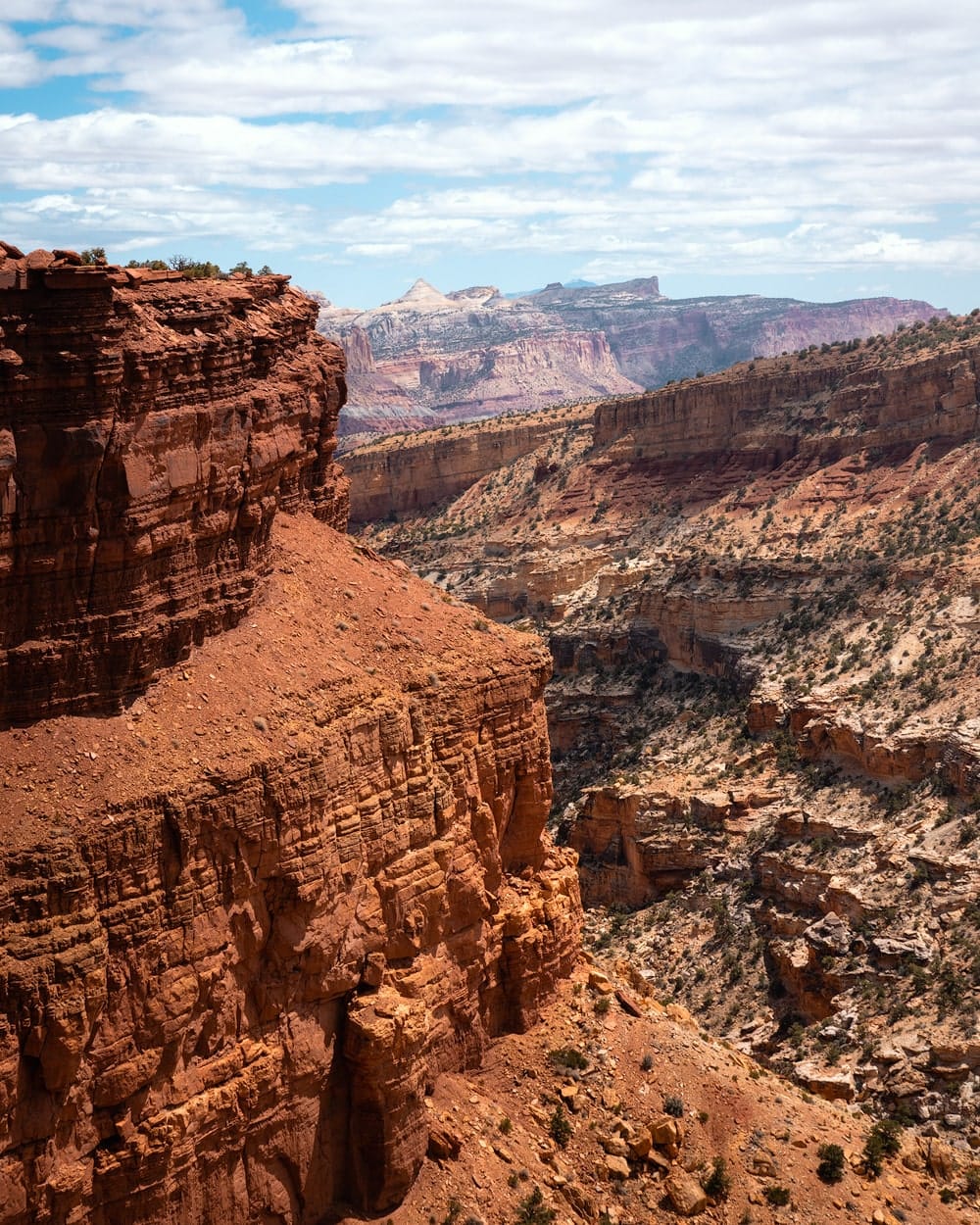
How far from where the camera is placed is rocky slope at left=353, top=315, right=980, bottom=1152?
2106 inches

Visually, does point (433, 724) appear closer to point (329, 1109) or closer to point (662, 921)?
point (329, 1109)

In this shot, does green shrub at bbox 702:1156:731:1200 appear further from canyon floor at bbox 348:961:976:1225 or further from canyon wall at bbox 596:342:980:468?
canyon wall at bbox 596:342:980:468

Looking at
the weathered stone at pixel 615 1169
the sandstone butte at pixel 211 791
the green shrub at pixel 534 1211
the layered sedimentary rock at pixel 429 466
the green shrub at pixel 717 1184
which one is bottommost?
the green shrub at pixel 717 1184

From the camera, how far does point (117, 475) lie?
955 inches

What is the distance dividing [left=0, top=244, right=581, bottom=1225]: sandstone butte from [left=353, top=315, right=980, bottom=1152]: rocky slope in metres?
21.8

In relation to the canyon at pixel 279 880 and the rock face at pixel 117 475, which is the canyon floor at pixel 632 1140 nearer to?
the canyon at pixel 279 880

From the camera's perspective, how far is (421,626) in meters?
32.5

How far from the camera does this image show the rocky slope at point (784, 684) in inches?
2106

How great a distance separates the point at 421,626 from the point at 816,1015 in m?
27.3

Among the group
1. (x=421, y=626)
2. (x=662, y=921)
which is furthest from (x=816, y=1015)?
(x=421, y=626)

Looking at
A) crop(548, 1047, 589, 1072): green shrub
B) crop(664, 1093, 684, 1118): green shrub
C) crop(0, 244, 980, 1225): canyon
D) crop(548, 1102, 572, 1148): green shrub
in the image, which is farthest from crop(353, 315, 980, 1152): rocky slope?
crop(548, 1102, 572, 1148): green shrub

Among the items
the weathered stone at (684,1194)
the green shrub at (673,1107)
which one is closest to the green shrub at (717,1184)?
the weathered stone at (684,1194)

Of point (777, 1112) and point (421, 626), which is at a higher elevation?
point (421, 626)

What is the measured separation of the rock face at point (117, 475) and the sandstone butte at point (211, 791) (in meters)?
0.05
